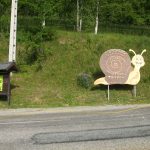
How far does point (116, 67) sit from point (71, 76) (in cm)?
358

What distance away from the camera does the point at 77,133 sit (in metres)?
13.0

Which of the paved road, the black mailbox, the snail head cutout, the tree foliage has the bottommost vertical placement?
the paved road

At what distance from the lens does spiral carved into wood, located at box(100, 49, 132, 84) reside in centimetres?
2605

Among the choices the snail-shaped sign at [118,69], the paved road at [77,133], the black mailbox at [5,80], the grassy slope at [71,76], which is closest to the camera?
the paved road at [77,133]

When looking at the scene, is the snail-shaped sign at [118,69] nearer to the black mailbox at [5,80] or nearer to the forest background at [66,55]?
the forest background at [66,55]

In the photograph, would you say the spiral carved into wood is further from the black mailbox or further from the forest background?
the black mailbox

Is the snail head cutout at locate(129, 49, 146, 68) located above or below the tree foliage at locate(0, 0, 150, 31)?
below

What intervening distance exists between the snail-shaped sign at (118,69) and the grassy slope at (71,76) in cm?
63

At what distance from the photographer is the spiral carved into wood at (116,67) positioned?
26047mm

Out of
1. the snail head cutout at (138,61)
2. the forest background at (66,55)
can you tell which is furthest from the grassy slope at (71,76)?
the snail head cutout at (138,61)

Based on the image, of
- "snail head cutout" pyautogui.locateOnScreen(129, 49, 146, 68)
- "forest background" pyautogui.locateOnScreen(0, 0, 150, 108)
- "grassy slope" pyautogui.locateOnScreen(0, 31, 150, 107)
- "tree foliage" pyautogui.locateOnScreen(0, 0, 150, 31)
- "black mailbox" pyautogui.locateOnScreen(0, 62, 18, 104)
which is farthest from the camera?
"tree foliage" pyautogui.locateOnScreen(0, 0, 150, 31)

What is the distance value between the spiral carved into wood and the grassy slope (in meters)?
0.73

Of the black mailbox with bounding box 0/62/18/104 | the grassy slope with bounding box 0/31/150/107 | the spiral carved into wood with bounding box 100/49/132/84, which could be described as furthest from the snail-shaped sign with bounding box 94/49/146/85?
the black mailbox with bounding box 0/62/18/104

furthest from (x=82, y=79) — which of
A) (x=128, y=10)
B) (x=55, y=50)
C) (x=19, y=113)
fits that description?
(x=128, y=10)
